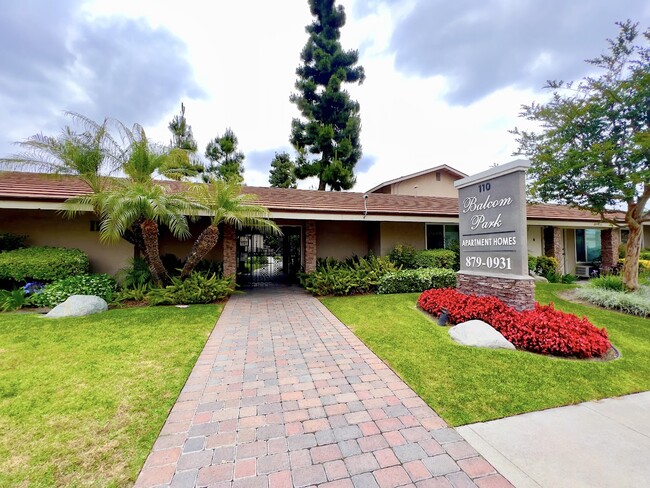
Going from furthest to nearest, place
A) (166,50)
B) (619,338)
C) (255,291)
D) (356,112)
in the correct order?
(356,112), (255,291), (166,50), (619,338)

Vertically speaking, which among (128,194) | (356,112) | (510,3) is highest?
(356,112)

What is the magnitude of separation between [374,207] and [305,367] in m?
7.88

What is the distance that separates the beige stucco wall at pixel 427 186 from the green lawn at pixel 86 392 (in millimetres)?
13818

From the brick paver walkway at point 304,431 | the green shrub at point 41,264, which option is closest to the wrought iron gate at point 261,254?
the green shrub at point 41,264

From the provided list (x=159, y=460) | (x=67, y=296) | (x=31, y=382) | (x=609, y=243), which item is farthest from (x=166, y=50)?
(x=609, y=243)

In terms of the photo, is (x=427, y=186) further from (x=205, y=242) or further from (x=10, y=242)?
(x=10, y=242)

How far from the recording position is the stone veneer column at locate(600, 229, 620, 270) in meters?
14.9

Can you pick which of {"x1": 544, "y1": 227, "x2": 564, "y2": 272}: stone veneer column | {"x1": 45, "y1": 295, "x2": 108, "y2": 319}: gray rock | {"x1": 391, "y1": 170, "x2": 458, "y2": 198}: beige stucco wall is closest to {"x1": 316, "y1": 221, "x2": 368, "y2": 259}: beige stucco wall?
{"x1": 391, "y1": 170, "x2": 458, "y2": 198}: beige stucco wall

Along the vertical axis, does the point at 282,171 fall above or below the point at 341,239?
above

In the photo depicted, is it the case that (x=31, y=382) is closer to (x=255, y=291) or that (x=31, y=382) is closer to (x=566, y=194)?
(x=255, y=291)

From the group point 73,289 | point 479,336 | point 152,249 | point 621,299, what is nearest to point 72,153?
point 152,249

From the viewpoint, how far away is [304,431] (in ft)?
8.89

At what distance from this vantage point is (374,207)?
11109 millimetres

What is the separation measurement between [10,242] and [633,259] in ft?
60.9
